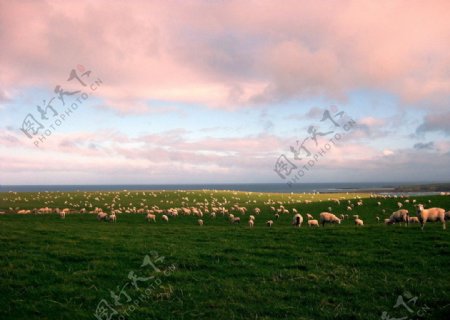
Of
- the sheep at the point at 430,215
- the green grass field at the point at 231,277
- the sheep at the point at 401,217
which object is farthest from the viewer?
the sheep at the point at 401,217

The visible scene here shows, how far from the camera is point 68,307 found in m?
10.5

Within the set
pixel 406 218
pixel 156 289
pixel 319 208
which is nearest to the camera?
pixel 156 289

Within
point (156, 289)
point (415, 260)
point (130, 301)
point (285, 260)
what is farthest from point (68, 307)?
point (415, 260)

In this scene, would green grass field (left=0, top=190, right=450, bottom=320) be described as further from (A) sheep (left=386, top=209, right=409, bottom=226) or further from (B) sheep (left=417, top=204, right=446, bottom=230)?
(A) sheep (left=386, top=209, right=409, bottom=226)

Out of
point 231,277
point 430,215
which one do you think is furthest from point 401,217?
point 231,277

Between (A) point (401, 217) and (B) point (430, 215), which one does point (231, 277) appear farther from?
(A) point (401, 217)

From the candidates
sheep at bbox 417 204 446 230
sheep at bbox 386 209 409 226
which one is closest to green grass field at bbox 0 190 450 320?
sheep at bbox 417 204 446 230

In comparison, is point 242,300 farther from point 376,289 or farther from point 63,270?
point 63,270

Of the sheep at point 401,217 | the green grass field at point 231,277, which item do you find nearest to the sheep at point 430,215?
the green grass field at point 231,277

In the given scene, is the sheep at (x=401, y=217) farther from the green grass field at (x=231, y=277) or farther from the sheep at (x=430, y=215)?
the green grass field at (x=231, y=277)

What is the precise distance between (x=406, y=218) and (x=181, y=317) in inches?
898

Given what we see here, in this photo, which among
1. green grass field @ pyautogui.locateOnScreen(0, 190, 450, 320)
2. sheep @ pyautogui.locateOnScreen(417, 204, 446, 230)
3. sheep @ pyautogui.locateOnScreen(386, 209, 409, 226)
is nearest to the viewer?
green grass field @ pyautogui.locateOnScreen(0, 190, 450, 320)

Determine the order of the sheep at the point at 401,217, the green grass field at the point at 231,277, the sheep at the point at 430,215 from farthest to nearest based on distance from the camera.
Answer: the sheep at the point at 401,217
the sheep at the point at 430,215
the green grass field at the point at 231,277

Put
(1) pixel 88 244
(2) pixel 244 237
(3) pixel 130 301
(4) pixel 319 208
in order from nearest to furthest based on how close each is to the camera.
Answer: (3) pixel 130 301 → (1) pixel 88 244 → (2) pixel 244 237 → (4) pixel 319 208
